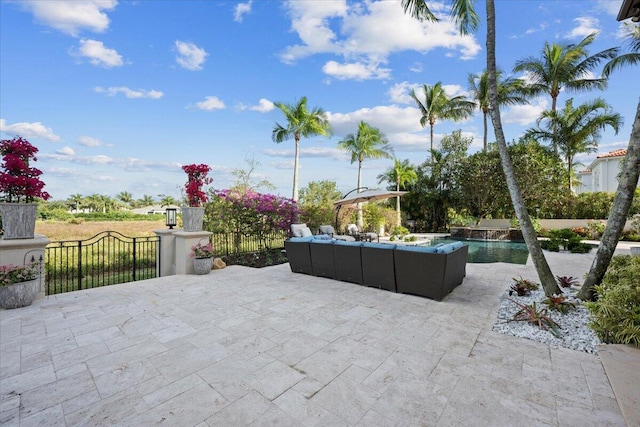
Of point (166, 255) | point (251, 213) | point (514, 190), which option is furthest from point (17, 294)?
point (514, 190)

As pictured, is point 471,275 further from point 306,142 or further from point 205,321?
point 306,142

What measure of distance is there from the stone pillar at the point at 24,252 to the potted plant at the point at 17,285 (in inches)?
5.5

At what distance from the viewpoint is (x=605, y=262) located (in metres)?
3.92

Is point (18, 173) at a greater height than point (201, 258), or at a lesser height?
greater

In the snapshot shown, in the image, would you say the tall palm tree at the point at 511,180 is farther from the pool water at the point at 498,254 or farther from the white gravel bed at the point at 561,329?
the pool water at the point at 498,254

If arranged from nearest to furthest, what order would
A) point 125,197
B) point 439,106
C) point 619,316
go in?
point 619,316
point 439,106
point 125,197

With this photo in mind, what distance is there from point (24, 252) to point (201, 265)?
2.79m

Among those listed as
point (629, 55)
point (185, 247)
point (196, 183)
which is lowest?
point (185, 247)

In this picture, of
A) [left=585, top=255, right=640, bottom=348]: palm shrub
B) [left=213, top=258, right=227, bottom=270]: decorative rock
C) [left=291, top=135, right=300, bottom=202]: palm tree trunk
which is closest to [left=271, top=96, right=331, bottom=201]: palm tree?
[left=291, top=135, right=300, bottom=202]: palm tree trunk

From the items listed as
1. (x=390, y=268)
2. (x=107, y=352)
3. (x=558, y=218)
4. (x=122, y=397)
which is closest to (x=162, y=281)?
(x=107, y=352)

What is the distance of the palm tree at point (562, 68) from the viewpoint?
15.7 m

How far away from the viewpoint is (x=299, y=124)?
1642cm

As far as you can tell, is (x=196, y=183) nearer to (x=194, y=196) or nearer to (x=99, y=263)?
(x=194, y=196)

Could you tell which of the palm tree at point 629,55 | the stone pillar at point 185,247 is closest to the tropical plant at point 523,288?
the stone pillar at point 185,247
